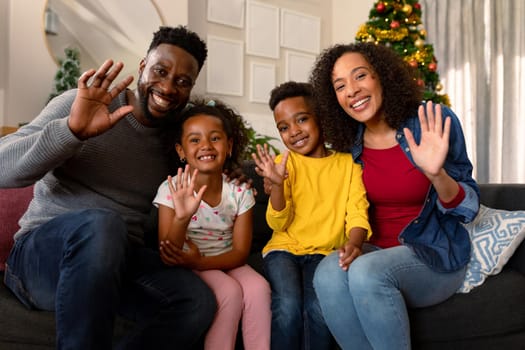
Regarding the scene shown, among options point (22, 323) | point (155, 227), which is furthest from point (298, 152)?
point (22, 323)

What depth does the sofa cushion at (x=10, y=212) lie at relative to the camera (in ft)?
4.88

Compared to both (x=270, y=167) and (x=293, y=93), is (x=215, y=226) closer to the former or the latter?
(x=270, y=167)

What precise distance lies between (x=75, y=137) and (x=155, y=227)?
645 millimetres

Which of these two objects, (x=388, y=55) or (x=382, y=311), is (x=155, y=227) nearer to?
(x=382, y=311)

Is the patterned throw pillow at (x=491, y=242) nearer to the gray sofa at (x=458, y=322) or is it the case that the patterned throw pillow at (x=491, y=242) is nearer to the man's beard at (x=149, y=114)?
the gray sofa at (x=458, y=322)

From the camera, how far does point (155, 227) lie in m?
1.72

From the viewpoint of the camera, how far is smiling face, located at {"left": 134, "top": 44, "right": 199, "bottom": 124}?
1497 mm

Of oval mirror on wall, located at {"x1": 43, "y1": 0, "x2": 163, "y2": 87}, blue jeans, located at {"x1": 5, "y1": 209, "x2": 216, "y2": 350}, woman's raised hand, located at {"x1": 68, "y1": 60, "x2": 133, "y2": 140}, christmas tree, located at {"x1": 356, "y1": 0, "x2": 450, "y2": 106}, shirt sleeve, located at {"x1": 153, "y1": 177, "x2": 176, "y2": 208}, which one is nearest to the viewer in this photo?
blue jeans, located at {"x1": 5, "y1": 209, "x2": 216, "y2": 350}

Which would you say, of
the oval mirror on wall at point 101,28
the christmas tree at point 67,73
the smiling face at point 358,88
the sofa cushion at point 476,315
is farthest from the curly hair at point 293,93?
the oval mirror on wall at point 101,28

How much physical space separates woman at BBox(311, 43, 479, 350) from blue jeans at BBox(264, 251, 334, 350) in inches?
2.5

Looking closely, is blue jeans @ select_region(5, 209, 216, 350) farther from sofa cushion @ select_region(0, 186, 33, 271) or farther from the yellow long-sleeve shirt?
the yellow long-sleeve shirt

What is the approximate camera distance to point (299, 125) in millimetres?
1664

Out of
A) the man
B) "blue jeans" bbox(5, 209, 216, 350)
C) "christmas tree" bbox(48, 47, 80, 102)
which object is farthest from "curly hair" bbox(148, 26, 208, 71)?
"christmas tree" bbox(48, 47, 80, 102)

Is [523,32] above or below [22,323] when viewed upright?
above
